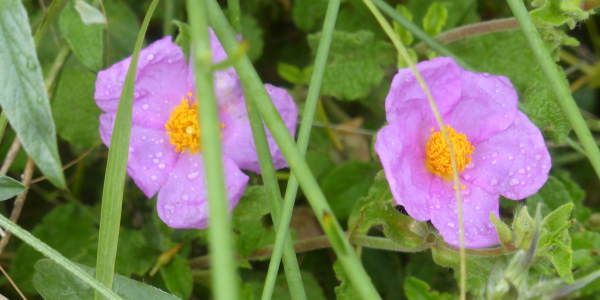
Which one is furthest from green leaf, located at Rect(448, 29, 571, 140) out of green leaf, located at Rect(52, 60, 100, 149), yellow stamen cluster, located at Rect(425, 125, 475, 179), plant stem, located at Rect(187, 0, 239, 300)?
plant stem, located at Rect(187, 0, 239, 300)

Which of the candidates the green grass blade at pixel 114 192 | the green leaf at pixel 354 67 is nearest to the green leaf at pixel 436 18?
the green leaf at pixel 354 67

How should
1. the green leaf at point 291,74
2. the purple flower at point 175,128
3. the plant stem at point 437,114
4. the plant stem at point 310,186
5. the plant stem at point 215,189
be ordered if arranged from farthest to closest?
the green leaf at point 291,74 → the purple flower at point 175,128 → the plant stem at point 437,114 → the plant stem at point 310,186 → the plant stem at point 215,189

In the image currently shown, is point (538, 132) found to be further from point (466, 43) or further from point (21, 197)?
point (21, 197)

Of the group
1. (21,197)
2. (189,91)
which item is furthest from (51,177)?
(189,91)

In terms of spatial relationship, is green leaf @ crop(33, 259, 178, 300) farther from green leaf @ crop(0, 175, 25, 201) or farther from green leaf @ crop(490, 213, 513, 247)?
green leaf @ crop(490, 213, 513, 247)

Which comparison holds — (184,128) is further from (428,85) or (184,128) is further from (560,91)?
(560,91)

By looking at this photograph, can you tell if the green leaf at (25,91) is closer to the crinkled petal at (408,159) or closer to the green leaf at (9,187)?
the green leaf at (9,187)

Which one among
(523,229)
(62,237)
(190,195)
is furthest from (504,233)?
(62,237)
